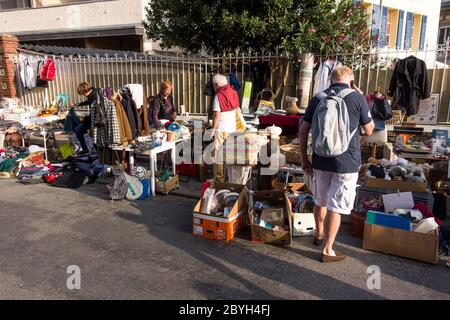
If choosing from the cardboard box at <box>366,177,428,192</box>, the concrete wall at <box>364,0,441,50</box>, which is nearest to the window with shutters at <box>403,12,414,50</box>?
the concrete wall at <box>364,0,441,50</box>

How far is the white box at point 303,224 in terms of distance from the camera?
442 cm

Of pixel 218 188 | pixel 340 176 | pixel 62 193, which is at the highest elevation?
pixel 340 176

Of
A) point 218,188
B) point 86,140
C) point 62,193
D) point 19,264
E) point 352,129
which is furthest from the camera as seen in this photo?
point 86,140

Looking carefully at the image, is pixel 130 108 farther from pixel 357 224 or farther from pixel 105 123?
pixel 357 224

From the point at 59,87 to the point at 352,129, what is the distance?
34.6ft

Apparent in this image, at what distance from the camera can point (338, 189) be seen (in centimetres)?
354

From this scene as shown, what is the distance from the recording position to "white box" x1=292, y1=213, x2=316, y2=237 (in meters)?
4.42

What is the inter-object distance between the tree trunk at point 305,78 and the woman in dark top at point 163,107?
2843 mm

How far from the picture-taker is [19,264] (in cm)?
387

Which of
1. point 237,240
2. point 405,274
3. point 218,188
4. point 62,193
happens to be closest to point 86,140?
point 62,193

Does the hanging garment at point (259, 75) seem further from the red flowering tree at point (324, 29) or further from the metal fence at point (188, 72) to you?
the red flowering tree at point (324, 29)

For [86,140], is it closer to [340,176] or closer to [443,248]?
[340,176]

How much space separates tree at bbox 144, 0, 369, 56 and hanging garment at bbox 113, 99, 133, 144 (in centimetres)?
383

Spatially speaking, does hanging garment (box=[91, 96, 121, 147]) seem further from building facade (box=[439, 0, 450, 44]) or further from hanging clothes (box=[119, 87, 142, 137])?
building facade (box=[439, 0, 450, 44])
